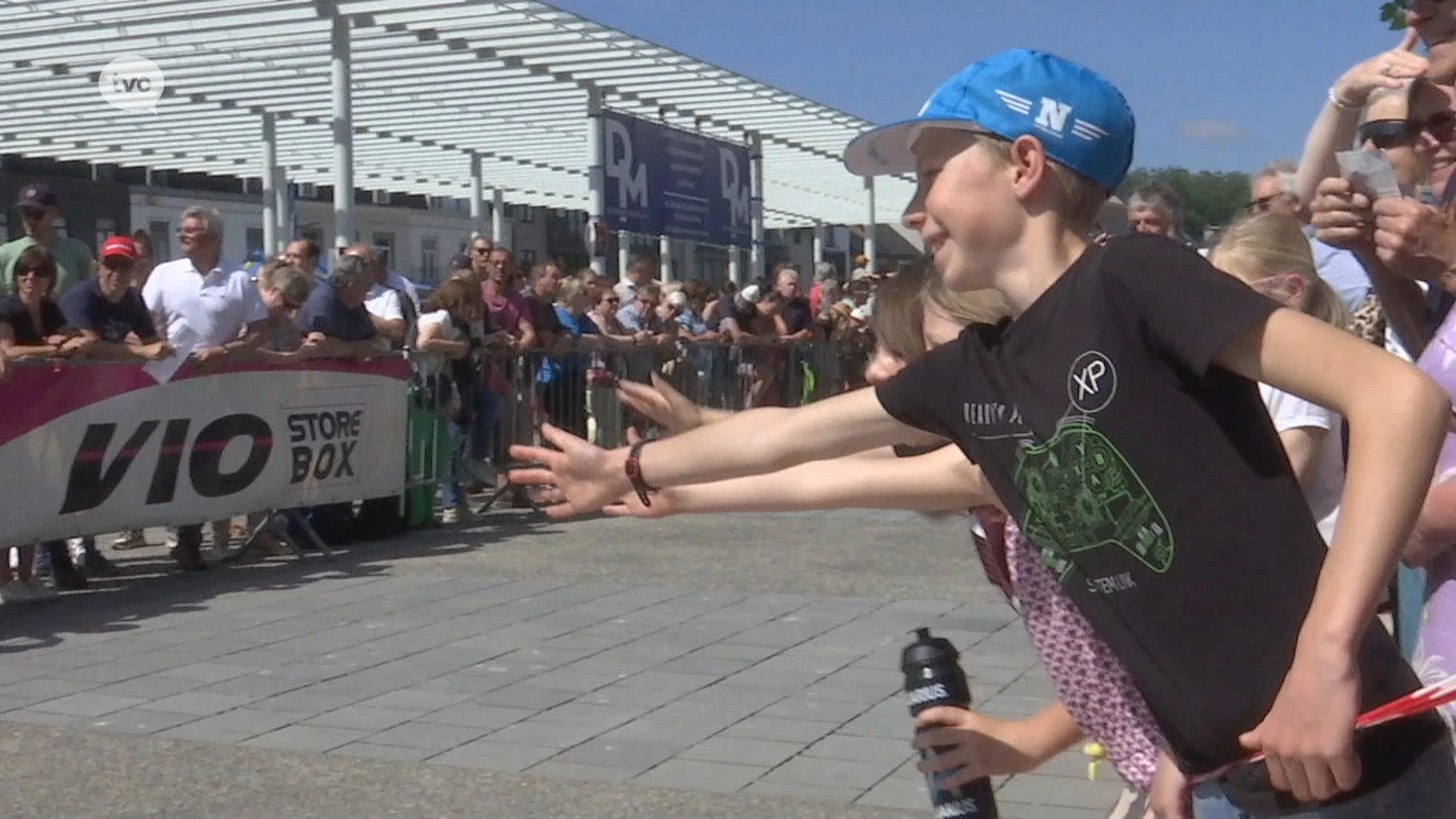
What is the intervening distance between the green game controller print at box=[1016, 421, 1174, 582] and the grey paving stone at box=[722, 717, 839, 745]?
163 inches

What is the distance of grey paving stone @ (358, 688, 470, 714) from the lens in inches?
266

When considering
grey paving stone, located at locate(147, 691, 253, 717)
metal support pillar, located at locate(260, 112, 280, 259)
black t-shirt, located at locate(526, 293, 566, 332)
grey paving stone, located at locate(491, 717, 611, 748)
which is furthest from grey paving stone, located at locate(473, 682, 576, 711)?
metal support pillar, located at locate(260, 112, 280, 259)

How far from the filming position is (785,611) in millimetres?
8820

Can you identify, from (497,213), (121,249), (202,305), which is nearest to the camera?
(121,249)

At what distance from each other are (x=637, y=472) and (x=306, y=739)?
13.1 ft

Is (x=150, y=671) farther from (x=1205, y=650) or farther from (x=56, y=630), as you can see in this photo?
(x=1205, y=650)

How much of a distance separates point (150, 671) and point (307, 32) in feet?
35.9

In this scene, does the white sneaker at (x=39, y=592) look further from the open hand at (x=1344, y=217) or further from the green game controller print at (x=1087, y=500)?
the green game controller print at (x=1087, y=500)

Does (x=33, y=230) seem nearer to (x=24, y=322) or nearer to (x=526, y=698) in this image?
(x=24, y=322)

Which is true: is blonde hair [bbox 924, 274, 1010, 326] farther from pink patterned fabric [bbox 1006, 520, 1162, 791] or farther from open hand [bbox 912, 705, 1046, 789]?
open hand [bbox 912, 705, 1046, 789]

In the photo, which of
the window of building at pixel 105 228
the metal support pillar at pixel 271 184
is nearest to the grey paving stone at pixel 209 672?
the metal support pillar at pixel 271 184

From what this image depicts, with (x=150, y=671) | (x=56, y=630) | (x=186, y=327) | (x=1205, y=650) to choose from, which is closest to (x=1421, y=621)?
(x=1205, y=650)

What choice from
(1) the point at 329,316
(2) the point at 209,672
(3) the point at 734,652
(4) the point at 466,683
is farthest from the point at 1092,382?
(1) the point at 329,316

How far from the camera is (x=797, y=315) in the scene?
1997 centimetres
